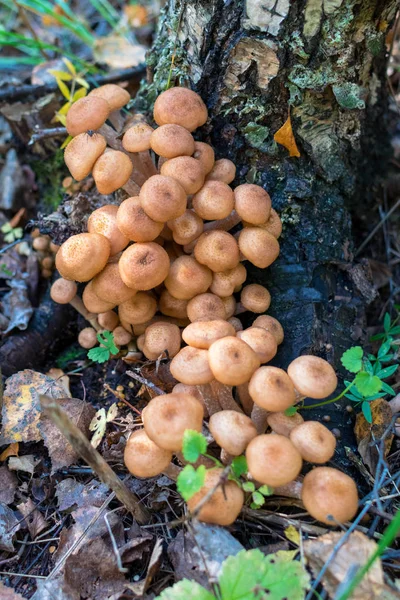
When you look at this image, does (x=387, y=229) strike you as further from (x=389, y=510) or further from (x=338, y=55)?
(x=389, y=510)

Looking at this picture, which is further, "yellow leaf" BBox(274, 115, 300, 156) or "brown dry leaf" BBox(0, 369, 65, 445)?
"yellow leaf" BBox(274, 115, 300, 156)

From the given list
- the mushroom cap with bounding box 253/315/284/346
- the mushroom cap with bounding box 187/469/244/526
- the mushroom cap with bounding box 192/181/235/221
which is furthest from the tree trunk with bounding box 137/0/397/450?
the mushroom cap with bounding box 187/469/244/526

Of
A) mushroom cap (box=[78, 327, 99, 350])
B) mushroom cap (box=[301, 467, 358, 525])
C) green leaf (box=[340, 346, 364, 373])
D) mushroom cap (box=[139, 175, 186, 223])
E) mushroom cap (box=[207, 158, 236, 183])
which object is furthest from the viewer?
mushroom cap (box=[78, 327, 99, 350])

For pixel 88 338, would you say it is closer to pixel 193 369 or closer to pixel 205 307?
pixel 205 307

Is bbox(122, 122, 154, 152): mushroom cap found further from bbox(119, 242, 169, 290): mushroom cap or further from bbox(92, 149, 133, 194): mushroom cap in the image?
bbox(119, 242, 169, 290): mushroom cap

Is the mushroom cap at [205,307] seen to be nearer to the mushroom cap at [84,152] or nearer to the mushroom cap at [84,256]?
the mushroom cap at [84,256]

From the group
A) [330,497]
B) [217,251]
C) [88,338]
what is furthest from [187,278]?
[330,497]

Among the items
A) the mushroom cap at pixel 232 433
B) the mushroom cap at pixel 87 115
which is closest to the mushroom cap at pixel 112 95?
the mushroom cap at pixel 87 115
